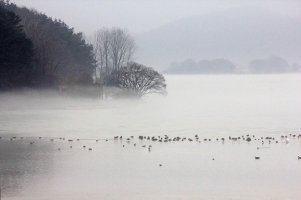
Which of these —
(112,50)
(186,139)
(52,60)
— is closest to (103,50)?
(112,50)

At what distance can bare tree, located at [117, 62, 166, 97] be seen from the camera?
292 ft

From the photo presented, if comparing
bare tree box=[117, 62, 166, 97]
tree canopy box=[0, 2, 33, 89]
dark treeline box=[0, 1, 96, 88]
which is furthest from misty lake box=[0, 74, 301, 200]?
bare tree box=[117, 62, 166, 97]

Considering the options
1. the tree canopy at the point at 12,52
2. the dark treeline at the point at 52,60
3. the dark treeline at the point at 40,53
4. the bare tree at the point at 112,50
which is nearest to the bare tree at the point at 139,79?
the dark treeline at the point at 52,60

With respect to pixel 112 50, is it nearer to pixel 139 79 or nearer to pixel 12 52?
pixel 139 79

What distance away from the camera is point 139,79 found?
89.7 m

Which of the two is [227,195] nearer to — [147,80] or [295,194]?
[295,194]

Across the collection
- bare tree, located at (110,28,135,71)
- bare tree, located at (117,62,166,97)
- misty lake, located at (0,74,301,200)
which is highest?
bare tree, located at (110,28,135,71)

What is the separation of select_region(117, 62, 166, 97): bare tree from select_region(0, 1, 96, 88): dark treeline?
5.31 m

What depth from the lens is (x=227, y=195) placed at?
20844 millimetres

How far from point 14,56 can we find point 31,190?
2018 inches

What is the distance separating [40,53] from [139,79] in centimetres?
1550

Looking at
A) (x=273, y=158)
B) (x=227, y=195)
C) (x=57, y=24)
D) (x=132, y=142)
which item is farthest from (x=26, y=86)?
(x=227, y=195)

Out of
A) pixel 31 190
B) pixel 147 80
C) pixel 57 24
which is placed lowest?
pixel 31 190

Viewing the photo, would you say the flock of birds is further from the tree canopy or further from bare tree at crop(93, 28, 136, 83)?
bare tree at crop(93, 28, 136, 83)
